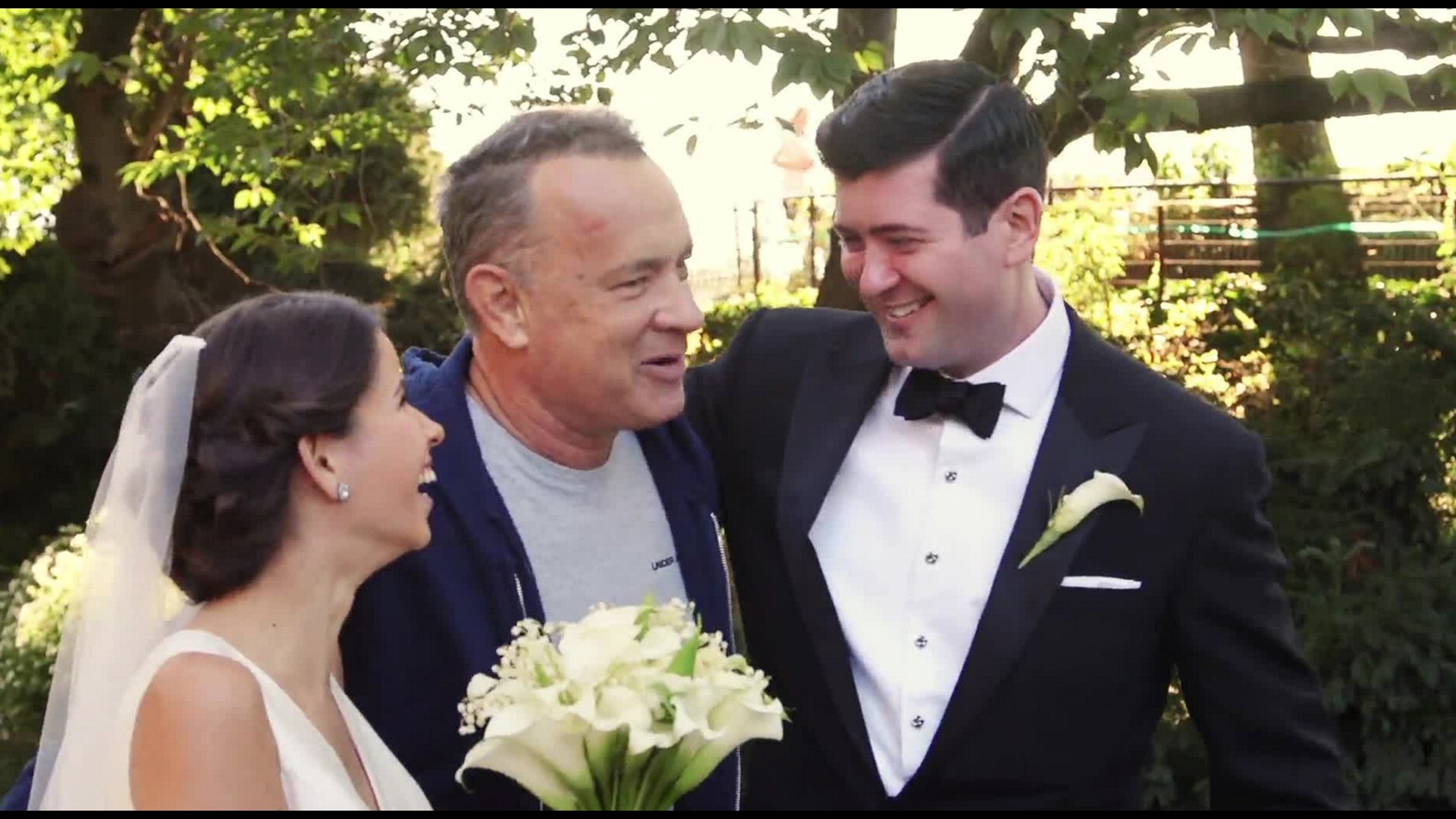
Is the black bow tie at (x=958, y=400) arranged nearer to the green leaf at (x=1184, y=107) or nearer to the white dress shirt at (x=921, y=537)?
the white dress shirt at (x=921, y=537)

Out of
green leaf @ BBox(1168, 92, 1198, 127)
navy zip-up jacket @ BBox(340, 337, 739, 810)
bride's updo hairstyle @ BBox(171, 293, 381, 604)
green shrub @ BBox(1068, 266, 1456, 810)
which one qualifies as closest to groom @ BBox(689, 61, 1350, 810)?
navy zip-up jacket @ BBox(340, 337, 739, 810)

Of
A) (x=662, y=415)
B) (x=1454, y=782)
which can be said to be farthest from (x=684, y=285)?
(x=1454, y=782)

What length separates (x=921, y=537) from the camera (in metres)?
3.08

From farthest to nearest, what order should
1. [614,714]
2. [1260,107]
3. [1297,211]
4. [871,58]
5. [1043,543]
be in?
[1297,211], [1260,107], [871,58], [1043,543], [614,714]

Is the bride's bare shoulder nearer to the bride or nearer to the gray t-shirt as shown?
the bride

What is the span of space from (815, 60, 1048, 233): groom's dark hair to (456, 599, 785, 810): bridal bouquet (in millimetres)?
1136

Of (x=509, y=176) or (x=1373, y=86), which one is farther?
(x=1373, y=86)

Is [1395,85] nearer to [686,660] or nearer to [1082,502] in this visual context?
[1082,502]

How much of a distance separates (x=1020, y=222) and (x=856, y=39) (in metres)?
3.44

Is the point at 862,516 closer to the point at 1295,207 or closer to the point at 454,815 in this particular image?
the point at 454,815

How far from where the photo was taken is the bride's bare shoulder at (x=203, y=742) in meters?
2.26

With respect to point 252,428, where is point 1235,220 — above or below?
below

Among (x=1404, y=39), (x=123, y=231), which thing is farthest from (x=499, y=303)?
(x=123, y=231)

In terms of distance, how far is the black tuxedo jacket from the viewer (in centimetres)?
294
